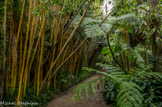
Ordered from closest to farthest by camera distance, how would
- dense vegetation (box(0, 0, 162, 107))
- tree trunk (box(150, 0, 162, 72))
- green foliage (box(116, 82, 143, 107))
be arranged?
green foliage (box(116, 82, 143, 107)) < dense vegetation (box(0, 0, 162, 107)) < tree trunk (box(150, 0, 162, 72))

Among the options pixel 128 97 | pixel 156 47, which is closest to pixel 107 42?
pixel 156 47

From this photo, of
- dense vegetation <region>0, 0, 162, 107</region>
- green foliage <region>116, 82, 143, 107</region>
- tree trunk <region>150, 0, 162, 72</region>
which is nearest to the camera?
green foliage <region>116, 82, 143, 107</region>

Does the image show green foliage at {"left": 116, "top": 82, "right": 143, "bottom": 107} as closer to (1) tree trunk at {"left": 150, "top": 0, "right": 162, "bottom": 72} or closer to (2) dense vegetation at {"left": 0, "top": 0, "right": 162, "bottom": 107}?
(2) dense vegetation at {"left": 0, "top": 0, "right": 162, "bottom": 107}

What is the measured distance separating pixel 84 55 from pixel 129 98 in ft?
17.9

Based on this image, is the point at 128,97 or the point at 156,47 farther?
the point at 156,47

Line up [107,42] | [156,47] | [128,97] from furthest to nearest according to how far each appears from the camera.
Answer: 1. [107,42]
2. [156,47]
3. [128,97]

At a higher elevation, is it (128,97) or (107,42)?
(107,42)

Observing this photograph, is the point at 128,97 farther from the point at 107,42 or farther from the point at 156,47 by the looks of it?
the point at 107,42

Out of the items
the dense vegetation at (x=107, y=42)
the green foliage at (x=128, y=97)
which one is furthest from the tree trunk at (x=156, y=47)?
the green foliage at (x=128, y=97)

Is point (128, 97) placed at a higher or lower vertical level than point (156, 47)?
lower

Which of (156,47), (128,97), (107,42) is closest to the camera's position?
(128,97)

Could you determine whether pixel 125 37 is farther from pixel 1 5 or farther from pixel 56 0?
pixel 1 5

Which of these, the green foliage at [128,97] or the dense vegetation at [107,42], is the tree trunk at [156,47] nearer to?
the dense vegetation at [107,42]

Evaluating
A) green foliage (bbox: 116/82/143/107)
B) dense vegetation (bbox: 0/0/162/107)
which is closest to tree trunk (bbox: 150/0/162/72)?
dense vegetation (bbox: 0/0/162/107)
